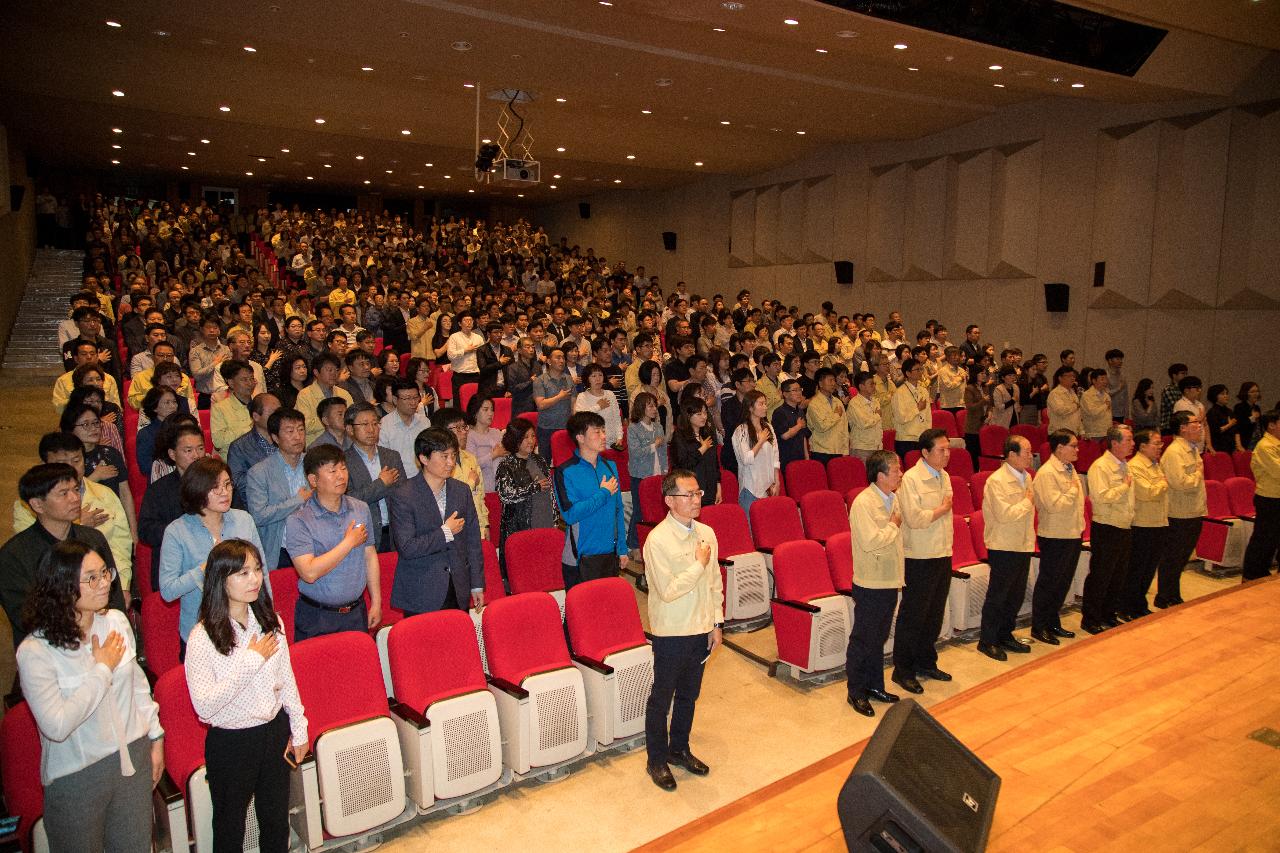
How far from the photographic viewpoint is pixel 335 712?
3676 mm

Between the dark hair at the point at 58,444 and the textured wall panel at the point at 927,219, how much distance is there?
13819 millimetres

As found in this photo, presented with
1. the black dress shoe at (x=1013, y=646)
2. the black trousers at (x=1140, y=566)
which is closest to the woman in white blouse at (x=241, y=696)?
the black dress shoe at (x=1013, y=646)

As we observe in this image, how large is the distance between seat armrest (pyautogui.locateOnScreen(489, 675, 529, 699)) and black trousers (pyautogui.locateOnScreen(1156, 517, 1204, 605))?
5191 millimetres

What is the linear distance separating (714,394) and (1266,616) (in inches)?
196

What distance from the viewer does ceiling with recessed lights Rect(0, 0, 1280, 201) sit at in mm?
8672

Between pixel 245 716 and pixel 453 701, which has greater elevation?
pixel 245 716

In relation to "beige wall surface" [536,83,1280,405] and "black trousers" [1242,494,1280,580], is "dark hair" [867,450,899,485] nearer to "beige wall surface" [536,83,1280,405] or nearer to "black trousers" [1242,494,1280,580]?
"black trousers" [1242,494,1280,580]

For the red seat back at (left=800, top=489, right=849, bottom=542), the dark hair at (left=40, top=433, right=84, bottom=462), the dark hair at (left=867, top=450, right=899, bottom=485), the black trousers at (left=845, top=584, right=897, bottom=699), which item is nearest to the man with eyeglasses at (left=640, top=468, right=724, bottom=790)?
the black trousers at (left=845, top=584, right=897, bottom=699)

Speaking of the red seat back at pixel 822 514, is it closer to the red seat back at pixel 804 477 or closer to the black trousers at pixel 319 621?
the red seat back at pixel 804 477

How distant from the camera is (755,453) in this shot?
256 inches

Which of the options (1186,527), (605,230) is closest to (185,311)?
(1186,527)

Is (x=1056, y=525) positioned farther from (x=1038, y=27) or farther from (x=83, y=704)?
(x=1038, y=27)

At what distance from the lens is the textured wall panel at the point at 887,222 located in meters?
→ 15.9

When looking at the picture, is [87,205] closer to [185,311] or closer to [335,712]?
[185,311]
